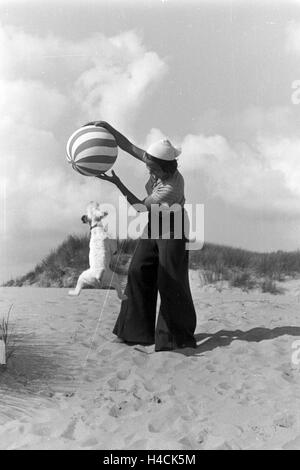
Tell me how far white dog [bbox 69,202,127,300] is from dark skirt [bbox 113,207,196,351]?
25cm

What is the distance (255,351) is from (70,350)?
2.12 meters

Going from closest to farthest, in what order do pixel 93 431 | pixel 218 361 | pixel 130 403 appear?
1. pixel 93 431
2. pixel 130 403
3. pixel 218 361

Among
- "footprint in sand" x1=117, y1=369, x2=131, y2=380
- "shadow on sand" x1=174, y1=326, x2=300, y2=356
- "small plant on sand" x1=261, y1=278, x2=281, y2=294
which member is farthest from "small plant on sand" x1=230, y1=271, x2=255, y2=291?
"footprint in sand" x1=117, y1=369, x2=131, y2=380

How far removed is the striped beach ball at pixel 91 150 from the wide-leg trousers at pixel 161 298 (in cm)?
97

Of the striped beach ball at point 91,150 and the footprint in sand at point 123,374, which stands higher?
the striped beach ball at point 91,150

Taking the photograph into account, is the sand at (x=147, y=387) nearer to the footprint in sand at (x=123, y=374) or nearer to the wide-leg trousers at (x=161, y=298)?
the footprint in sand at (x=123, y=374)

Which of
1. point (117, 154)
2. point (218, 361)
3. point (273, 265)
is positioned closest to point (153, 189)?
point (117, 154)

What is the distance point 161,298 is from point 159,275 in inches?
10.2

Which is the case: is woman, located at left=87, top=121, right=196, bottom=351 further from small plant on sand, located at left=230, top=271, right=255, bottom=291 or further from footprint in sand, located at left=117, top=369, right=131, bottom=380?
small plant on sand, located at left=230, top=271, right=255, bottom=291

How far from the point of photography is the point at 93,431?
16.6 ft

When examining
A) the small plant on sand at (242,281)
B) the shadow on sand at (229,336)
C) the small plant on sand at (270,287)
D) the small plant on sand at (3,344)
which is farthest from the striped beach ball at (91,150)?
the small plant on sand at (270,287)

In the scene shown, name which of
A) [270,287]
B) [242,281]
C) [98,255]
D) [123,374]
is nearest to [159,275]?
[98,255]

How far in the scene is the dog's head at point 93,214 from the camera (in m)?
6.88
